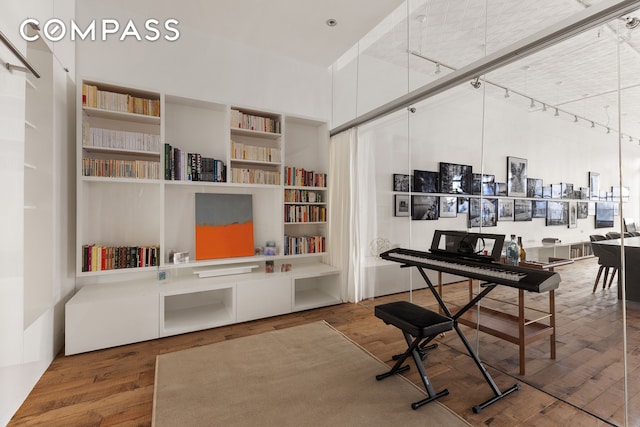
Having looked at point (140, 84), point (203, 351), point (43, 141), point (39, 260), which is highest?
point (140, 84)

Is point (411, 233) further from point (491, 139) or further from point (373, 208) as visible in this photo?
point (491, 139)

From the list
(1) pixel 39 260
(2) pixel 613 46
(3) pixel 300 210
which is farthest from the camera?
(3) pixel 300 210

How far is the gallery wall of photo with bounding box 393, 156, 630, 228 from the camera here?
71.6 inches

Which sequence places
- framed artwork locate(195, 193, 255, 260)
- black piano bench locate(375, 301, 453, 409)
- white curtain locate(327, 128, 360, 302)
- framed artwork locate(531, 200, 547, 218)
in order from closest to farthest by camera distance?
black piano bench locate(375, 301, 453, 409) < framed artwork locate(531, 200, 547, 218) < framed artwork locate(195, 193, 255, 260) < white curtain locate(327, 128, 360, 302)

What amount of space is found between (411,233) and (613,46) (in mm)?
2102

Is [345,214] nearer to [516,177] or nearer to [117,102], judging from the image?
[516,177]

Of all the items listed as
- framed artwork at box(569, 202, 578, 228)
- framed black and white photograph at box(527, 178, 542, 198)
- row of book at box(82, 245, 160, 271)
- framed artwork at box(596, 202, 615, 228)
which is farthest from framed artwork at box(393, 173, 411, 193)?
row of book at box(82, 245, 160, 271)

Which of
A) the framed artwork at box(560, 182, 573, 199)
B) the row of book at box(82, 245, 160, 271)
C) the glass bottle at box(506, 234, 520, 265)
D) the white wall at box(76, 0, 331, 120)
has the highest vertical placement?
the white wall at box(76, 0, 331, 120)

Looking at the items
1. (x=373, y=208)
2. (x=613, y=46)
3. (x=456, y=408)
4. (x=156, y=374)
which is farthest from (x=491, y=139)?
(x=156, y=374)

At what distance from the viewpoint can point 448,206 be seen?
9.27ft

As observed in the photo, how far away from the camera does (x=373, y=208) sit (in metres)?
3.76

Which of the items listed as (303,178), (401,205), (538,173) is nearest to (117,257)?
(303,178)

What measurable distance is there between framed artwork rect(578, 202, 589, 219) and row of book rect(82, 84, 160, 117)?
3697 mm

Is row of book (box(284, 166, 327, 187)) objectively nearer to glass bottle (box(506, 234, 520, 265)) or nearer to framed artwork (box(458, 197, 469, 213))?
framed artwork (box(458, 197, 469, 213))
